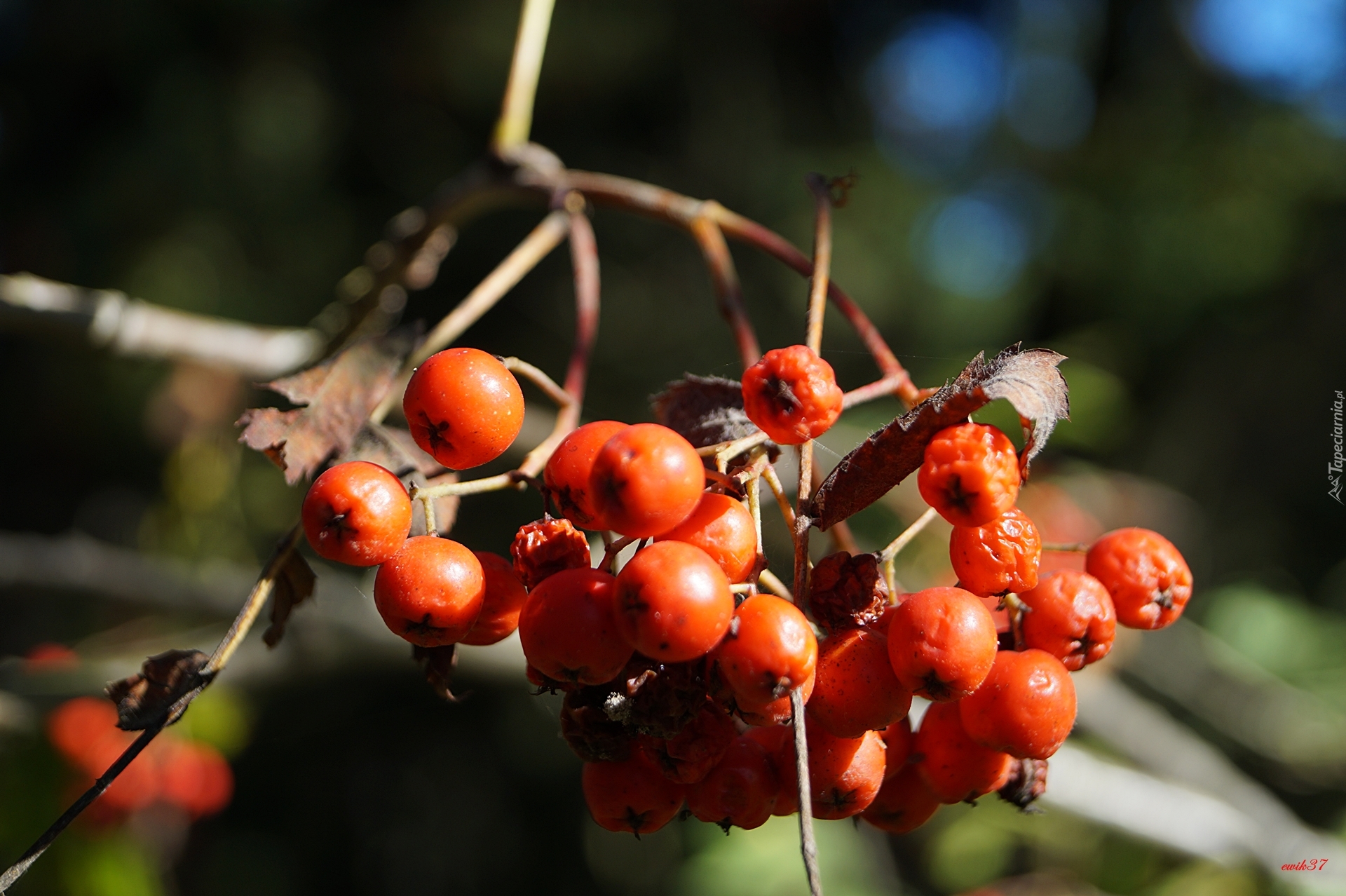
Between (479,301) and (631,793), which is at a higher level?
(479,301)

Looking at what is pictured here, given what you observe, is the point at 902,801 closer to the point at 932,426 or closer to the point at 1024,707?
the point at 1024,707

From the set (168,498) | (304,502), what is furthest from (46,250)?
(304,502)

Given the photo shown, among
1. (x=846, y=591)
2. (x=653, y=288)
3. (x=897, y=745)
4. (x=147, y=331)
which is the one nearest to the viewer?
(x=846, y=591)

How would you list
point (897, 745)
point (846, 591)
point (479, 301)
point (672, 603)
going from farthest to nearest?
point (479, 301)
point (897, 745)
point (846, 591)
point (672, 603)

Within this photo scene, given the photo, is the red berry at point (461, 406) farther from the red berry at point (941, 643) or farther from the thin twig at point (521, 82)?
the thin twig at point (521, 82)

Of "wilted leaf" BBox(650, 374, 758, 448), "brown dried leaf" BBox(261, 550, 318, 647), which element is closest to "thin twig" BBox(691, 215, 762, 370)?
"wilted leaf" BBox(650, 374, 758, 448)

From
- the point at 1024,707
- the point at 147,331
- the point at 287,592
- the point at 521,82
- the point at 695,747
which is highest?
the point at 521,82

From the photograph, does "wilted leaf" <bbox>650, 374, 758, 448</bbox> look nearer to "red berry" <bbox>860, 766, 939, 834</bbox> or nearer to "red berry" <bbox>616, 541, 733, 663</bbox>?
"red berry" <bbox>616, 541, 733, 663</bbox>

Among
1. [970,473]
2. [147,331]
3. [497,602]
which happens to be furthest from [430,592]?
[147,331]
